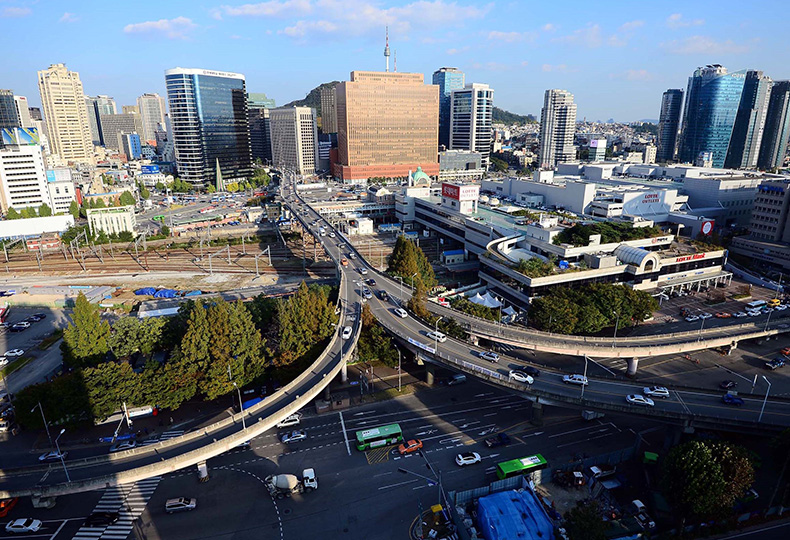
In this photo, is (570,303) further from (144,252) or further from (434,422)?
(144,252)

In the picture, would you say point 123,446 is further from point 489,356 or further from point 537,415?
point 537,415

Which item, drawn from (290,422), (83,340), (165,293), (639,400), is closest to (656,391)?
(639,400)

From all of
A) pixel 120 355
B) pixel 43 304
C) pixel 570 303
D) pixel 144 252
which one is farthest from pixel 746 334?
pixel 144 252

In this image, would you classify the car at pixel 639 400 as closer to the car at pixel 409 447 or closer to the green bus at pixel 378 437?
the car at pixel 409 447

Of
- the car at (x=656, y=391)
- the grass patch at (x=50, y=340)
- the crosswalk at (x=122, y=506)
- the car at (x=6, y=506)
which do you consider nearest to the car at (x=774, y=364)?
the car at (x=656, y=391)

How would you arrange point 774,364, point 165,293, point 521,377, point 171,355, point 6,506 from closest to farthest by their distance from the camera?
point 6,506, point 521,377, point 171,355, point 774,364, point 165,293

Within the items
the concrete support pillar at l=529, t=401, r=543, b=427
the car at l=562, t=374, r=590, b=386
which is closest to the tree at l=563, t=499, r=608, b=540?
the concrete support pillar at l=529, t=401, r=543, b=427

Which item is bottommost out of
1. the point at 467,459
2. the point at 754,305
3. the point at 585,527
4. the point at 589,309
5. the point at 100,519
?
the point at 100,519

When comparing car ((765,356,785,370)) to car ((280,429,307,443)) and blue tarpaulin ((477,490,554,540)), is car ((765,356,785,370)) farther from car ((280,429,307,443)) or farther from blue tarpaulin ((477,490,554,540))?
car ((280,429,307,443))
